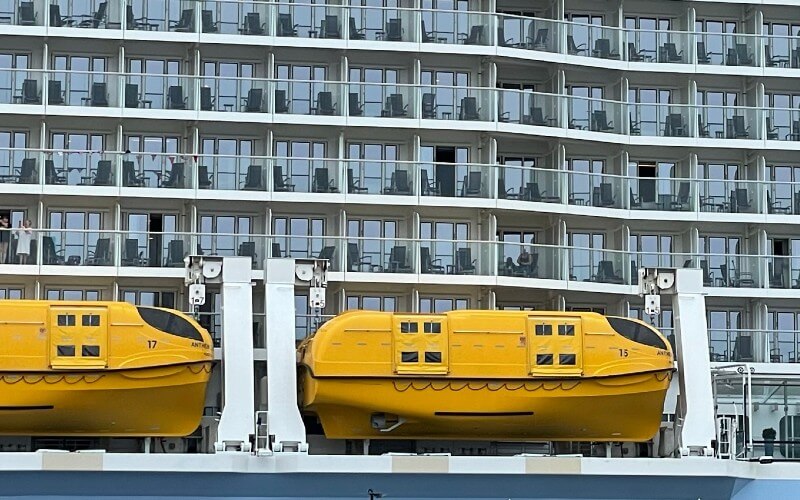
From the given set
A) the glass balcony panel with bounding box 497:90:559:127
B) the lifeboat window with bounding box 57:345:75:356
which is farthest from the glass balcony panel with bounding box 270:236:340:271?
the lifeboat window with bounding box 57:345:75:356

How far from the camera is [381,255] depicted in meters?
44.1

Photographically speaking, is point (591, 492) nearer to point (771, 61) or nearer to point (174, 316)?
point (174, 316)

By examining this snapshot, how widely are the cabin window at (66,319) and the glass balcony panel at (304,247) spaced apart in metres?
6.78

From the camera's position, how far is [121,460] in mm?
37562

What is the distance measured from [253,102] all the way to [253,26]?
2.10m

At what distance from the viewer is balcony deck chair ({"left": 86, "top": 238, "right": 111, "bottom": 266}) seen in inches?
1682

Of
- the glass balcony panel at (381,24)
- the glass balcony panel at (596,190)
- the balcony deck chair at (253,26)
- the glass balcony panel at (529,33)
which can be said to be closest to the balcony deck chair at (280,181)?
the balcony deck chair at (253,26)

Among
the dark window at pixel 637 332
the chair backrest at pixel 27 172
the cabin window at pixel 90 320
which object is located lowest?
the dark window at pixel 637 332

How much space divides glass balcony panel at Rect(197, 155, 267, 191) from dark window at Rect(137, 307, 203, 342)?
5.30 m

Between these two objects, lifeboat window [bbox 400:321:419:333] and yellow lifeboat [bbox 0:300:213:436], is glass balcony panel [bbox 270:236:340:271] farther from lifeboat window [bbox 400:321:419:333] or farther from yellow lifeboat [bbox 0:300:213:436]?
yellow lifeboat [bbox 0:300:213:436]

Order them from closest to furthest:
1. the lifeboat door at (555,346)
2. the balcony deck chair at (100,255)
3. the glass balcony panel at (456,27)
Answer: the lifeboat door at (555,346) → the balcony deck chair at (100,255) → the glass balcony panel at (456,27)

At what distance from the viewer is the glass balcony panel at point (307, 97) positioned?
4494 centimetres

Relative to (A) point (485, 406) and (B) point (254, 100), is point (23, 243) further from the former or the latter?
(A) point (485, 406)

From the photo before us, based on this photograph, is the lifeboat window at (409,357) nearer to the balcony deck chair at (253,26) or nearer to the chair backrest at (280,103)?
the chair backrest at (280,103)
